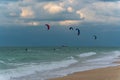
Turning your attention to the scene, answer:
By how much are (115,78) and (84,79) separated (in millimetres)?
1677

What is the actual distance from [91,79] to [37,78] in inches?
114

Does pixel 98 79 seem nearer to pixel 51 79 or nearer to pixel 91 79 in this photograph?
pixel 91 79

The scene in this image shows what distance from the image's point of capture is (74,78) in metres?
18.1

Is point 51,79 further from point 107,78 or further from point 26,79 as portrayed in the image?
point 107,78

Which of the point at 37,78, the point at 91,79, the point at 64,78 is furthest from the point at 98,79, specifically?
the point at 37,78

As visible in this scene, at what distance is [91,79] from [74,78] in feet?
3.29

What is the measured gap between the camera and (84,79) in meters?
17.8

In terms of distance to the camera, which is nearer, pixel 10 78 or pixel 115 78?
pixel 115 78

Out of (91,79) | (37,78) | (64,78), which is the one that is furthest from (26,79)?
(91,79)

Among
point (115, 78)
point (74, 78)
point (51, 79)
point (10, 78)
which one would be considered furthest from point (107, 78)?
point (10, 78)

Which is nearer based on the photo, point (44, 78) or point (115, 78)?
point (115, 78)

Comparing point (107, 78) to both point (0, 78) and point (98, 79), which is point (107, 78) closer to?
point (98, 79)

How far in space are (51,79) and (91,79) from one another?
6.75 ft

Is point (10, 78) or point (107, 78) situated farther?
point (10, 78)
